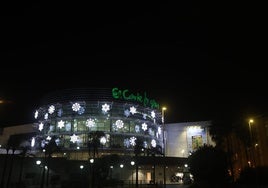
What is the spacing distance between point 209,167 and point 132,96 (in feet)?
225

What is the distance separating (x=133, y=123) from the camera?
114 m

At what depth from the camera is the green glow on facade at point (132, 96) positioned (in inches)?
4476

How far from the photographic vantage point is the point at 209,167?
50281 millimetres

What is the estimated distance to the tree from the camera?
48.9 m

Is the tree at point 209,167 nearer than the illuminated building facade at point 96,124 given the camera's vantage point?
Yes

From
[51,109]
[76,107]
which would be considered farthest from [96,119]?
[51,109]

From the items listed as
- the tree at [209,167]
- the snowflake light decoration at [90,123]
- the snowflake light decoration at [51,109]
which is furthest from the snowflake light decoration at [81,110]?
the tree at [209,167]

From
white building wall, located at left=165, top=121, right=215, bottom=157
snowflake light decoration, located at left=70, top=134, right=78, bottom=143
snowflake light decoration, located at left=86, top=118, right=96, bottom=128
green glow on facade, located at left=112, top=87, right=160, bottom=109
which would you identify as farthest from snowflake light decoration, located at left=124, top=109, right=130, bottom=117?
white building wall, located at left=165, top=121, right=215, bottom=157

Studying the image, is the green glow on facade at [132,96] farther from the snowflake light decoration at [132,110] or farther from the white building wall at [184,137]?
the white building wall at [184,137]

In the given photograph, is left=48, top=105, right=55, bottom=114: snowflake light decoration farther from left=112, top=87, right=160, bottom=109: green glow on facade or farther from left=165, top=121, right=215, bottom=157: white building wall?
Result: left=165, top=121, right=215, bottom=157: white building wall

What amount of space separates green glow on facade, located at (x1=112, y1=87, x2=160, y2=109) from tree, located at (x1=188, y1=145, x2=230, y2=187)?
64.1 meters

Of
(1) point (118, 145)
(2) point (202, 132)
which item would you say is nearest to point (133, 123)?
(1) point (118, 145)

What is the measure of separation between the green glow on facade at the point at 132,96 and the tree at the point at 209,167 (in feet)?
210

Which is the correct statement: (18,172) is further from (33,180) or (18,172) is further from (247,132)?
(247,132)
